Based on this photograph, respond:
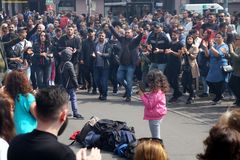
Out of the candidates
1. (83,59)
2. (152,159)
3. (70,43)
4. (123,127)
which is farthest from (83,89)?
(152,159)

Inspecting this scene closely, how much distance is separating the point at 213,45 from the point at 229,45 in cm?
60

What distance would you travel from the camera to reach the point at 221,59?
43.8ft

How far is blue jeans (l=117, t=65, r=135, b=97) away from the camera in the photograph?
14.2 meters

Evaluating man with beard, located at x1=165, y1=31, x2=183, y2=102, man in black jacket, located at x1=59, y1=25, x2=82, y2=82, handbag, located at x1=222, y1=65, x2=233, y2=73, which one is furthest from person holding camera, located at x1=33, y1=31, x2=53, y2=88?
handbag, located at x1=222, y1=65, x2=233, y2=73

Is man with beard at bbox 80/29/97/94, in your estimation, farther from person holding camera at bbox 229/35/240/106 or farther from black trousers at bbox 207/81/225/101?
person holding camera at bbox 229/35/240/106

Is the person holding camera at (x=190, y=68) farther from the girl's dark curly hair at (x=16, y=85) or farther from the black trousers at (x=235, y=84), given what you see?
the girl's dark curly hair at (x=16, y=85)

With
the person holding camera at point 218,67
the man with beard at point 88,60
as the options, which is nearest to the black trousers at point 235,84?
the person holding camera at point 218,67

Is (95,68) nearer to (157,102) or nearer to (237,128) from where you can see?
(157,102)

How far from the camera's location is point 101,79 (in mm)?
14594

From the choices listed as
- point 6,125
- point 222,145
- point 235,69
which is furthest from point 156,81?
point 222,145

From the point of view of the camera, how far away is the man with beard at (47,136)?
13.2ft

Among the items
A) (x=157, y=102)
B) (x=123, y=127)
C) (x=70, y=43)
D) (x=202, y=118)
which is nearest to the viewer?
(x=157, y=102)

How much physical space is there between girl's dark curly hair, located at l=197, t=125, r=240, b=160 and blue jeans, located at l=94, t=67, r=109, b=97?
1103 cm

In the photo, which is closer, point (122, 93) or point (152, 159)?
point (152, 159)
